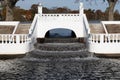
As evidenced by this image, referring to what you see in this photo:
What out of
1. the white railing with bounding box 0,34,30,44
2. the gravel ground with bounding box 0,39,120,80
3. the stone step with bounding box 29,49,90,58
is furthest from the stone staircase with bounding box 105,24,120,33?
the white railing with bounding box 0,34,30,44

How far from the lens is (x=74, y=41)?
114ft

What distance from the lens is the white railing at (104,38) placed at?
28.1 metres

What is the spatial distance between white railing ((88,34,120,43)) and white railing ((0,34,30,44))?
432 centimetres

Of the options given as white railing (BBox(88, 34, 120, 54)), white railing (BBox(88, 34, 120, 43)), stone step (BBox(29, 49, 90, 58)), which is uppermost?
white railing (BBox(88, 34, 120, 43))

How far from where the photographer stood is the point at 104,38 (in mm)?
29391

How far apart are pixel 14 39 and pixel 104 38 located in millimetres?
6130

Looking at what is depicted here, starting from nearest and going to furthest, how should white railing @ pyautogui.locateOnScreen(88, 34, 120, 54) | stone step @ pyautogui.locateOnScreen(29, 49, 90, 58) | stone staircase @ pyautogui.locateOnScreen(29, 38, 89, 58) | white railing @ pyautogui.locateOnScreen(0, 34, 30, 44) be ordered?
stone step @ pyautogui.locateOnScreen(29, 49, 90, 58) < stone staircase @ pyautogui.locateOnScreen(29, 38, 89, 58) < white railing @ pyautogui.locateOnScreen(88, 34, 120, 54) < white railing @ pyautogui.locateOnScreen(0, 34, 30, 44)

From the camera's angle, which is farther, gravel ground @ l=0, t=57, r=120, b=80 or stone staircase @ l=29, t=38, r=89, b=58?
stone staircase @ l=29, t=38, r=89, b=58

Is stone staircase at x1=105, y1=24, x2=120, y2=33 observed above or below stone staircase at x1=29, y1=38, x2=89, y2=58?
above

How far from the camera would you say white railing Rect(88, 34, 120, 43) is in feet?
92.1

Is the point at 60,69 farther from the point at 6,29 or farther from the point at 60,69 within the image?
the point at 6,29

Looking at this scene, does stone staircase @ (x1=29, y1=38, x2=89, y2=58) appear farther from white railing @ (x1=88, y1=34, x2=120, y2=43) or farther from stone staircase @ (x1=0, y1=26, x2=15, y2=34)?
stone staircase @ (x1=0, y1=26, x2=15, y2=34)

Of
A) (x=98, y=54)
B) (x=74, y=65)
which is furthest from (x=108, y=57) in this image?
(x=74, y=65)

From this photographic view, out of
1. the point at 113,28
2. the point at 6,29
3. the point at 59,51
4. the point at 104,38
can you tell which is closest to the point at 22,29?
the point at 6,29
